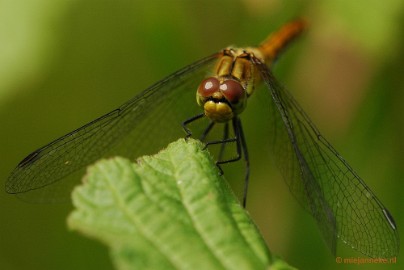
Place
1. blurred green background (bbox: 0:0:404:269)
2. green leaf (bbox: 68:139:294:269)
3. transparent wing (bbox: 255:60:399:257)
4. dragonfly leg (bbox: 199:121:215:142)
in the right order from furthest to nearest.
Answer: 1. blurred green background (bbox: 0:0:404:269)
2. dragonfly leg (bbox: 199:121:215:142)
3. transparent wing (bbox: 255:60:399:257)
4. green leaf (bbox: 68:139:294:269)

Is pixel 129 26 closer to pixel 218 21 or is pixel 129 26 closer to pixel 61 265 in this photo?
pixel 218 21

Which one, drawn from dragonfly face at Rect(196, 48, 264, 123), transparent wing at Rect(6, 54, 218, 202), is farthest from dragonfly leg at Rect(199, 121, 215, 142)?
dragonfly face at Rect(196, 48, 264, 123)

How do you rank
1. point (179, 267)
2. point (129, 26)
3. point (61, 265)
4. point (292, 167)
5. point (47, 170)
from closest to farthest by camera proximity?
point (179, 267) < point (47, 170) < point (292, 167) < point (61, 265) < point (129, 26)

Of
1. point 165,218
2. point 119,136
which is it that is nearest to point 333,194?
point 165,218

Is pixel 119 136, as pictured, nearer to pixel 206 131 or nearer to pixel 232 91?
pixel 206 131

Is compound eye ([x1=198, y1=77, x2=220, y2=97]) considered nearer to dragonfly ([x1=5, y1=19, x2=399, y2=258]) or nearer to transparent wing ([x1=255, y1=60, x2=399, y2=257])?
dragonfly ([x1=5, y1=19, x2=399, y2=258])

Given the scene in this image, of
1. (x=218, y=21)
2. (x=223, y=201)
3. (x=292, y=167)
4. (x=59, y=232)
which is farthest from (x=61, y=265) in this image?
(x=218, y=21)

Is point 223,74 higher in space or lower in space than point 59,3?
lower

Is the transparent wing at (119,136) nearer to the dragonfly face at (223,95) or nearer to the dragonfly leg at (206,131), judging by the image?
the dragonfly leg at (206,131)
